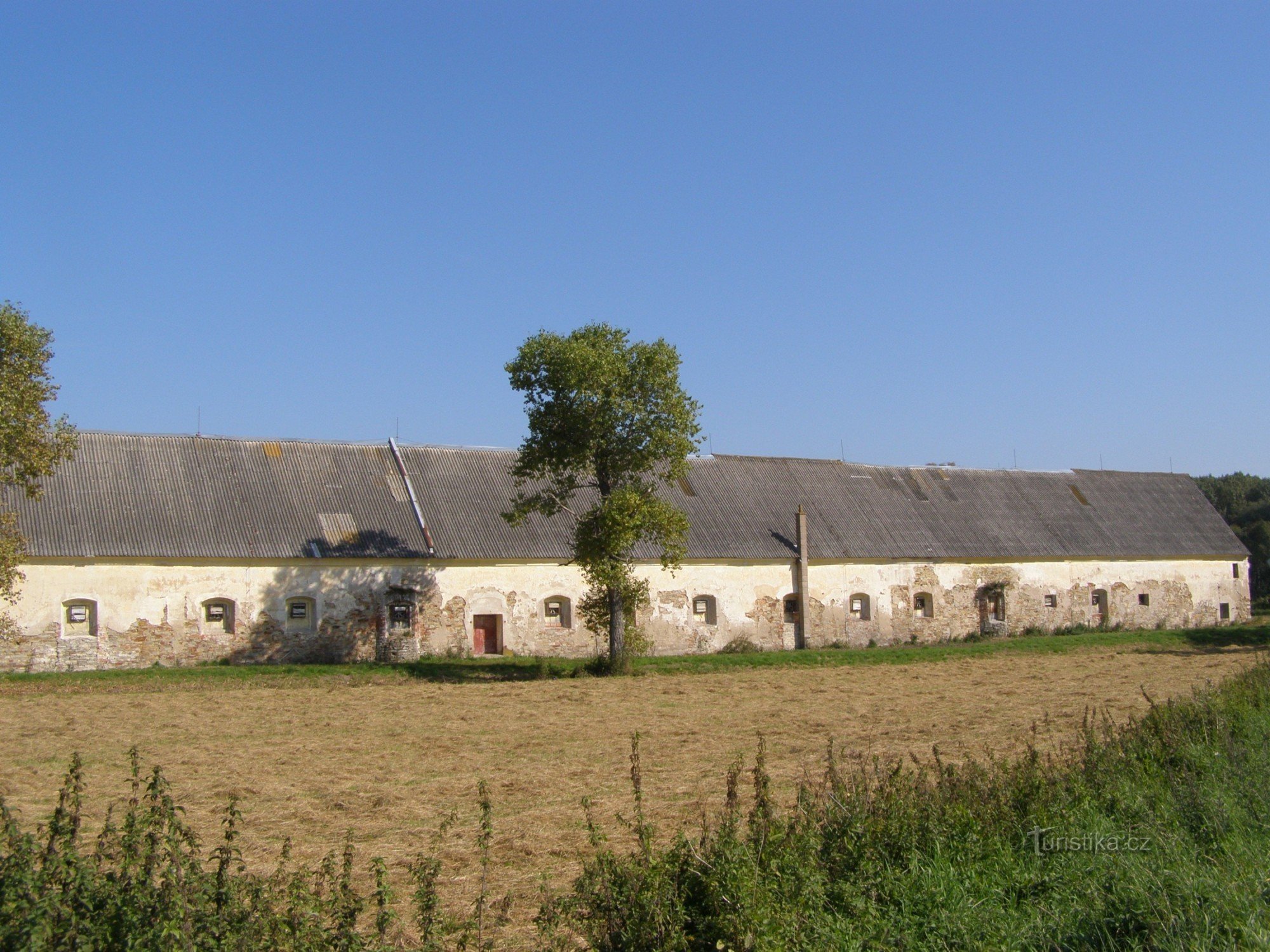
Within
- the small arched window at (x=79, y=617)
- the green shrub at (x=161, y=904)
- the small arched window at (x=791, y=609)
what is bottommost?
the small arched window at (x=791, y=609)

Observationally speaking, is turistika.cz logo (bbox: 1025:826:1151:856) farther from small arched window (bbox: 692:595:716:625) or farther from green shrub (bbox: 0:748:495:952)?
small arched window (bbox: 692:595:716:625)

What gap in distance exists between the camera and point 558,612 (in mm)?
29484

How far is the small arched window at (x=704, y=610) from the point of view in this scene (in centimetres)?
3089

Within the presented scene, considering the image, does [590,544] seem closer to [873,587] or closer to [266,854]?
[873,587]

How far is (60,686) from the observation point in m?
21.9

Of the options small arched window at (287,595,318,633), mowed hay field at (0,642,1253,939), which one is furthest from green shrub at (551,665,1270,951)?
small arched window at (287,595,318,633)

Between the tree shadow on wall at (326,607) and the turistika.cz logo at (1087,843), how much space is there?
2214cm

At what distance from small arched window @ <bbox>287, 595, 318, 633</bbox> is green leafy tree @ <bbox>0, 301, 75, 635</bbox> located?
603 cm

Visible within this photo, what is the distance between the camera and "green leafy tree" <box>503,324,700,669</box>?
23.8 meters

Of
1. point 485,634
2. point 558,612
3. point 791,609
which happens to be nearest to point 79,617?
point 485,634

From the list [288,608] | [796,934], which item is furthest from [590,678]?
[796,934]

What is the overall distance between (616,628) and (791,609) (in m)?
8.98

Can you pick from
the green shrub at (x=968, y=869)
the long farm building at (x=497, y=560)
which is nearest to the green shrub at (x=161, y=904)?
the green shrub at (x=968, y=869)

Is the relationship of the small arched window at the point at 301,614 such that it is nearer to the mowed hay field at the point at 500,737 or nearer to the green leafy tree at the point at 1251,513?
the mowed hay field at the point at 500,737
